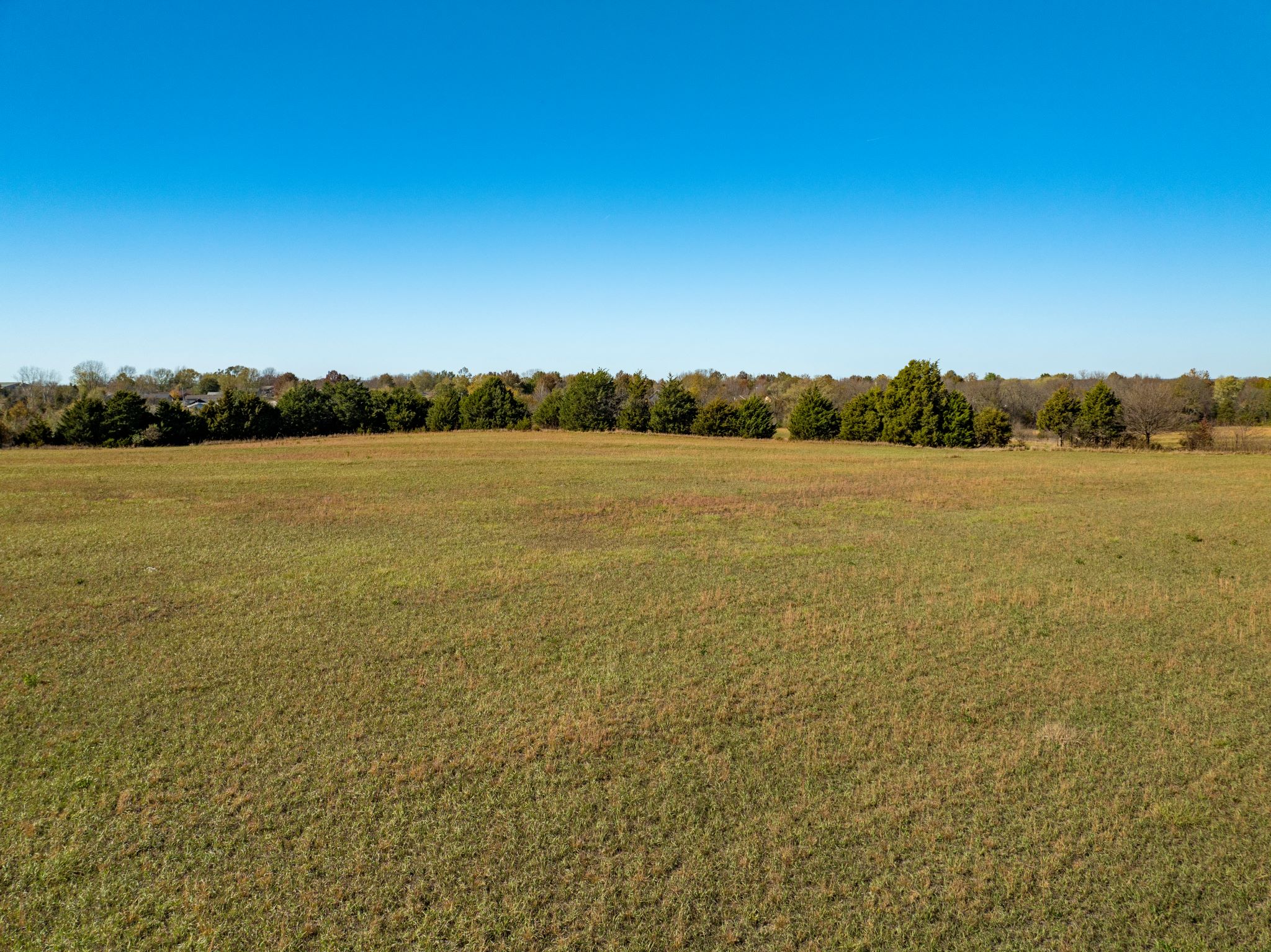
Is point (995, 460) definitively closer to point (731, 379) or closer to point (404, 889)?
point (404, 889)

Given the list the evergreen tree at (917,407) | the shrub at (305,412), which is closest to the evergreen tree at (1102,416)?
the evergreen tree at (917,407)

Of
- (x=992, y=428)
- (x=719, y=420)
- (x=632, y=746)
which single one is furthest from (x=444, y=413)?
(x=632, y=746)

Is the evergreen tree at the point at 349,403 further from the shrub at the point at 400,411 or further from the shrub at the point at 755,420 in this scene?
the shrub at the point at 755,420

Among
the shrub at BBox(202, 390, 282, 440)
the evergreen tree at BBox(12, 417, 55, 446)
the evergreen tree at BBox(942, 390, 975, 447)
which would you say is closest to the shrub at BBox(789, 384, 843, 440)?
the evergreen tree at BBox(942, 390, 975, 447)

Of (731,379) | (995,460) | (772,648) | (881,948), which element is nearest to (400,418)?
(995,460)

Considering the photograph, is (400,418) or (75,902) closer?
(75,902)

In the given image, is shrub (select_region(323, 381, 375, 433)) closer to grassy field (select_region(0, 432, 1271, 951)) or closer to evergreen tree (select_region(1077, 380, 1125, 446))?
grassy field (select_region(0, 432, 1271, 951))

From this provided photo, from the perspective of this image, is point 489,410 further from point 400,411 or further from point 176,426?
point 176,426
